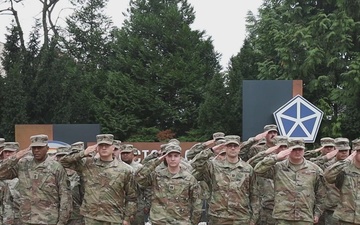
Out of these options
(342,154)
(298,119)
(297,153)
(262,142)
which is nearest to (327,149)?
(342,154)

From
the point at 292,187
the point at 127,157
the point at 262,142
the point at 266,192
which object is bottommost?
the point at 266,192

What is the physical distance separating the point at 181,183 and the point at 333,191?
2364mm

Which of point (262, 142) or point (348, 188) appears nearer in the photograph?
point (348, 188)

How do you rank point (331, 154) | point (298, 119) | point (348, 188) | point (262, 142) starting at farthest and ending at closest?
1. point (298, 119)
2. point (262, 142)
3. point (331, 154)
4. point (348, 188)

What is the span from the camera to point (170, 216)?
6.46 meters

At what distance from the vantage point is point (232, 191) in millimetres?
6820

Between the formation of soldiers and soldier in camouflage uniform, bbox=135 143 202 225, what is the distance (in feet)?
0.04

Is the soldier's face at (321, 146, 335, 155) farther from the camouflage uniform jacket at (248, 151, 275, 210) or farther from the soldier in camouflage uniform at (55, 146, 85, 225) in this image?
the soldier in camouflage uniform at (55, 146, 85, 225)

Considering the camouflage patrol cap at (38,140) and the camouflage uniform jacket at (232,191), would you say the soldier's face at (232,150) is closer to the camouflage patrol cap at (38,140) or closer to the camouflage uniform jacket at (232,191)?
the camouflage uniform jacket at (232,191)

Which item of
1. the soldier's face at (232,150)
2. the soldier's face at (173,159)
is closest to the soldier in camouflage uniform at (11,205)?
the soldier's face at (173,159)

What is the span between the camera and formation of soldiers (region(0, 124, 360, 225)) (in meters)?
6.55

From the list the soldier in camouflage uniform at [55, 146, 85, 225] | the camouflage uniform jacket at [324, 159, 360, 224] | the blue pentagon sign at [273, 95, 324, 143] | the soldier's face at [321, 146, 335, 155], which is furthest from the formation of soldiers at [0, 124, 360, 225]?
the blue pentagon sign at [273, 95, 324, 143]

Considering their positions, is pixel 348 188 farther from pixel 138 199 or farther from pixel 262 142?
pixel 138 199

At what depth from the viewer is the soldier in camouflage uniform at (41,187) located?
6777 mm
